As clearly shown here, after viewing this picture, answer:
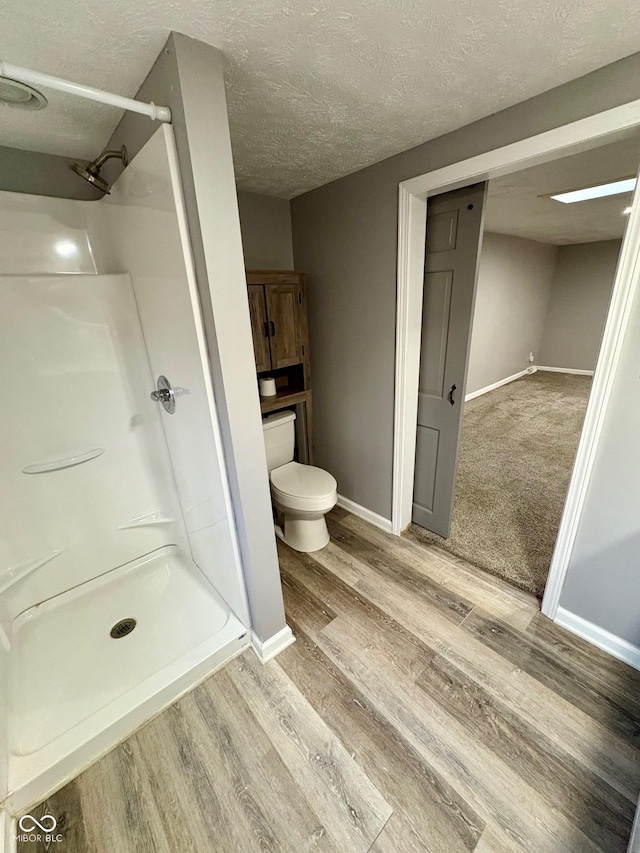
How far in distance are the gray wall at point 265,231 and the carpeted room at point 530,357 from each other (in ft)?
4.43

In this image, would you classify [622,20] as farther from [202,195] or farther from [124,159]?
[124,159]

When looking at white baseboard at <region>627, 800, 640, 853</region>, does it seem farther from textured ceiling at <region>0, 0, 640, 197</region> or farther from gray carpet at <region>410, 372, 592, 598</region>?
textured ceiling at <region>0, 0, 640, 197</region>

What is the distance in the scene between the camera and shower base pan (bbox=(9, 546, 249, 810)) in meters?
1.15

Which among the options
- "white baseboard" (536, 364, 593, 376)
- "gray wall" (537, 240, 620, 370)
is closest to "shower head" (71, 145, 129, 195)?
"gray wall" (537, 240, 620, 370)

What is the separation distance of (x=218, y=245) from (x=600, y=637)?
2184 mm

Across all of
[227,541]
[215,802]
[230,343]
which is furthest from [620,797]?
[230,343]

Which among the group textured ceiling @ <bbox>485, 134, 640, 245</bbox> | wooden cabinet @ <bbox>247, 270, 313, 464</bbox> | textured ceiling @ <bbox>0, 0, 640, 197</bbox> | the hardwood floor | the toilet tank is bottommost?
the hardwood floor

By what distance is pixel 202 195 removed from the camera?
94cm

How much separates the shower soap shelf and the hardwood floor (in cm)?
117

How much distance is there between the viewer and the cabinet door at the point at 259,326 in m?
1.89

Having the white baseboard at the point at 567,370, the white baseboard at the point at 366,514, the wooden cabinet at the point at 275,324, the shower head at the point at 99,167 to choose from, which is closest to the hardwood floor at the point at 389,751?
the white baseboard at the point at 366,514

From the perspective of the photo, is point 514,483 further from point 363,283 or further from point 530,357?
point 530,357

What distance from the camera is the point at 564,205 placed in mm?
2945

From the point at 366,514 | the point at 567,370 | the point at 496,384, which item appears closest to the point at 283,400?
the point at 366,514
